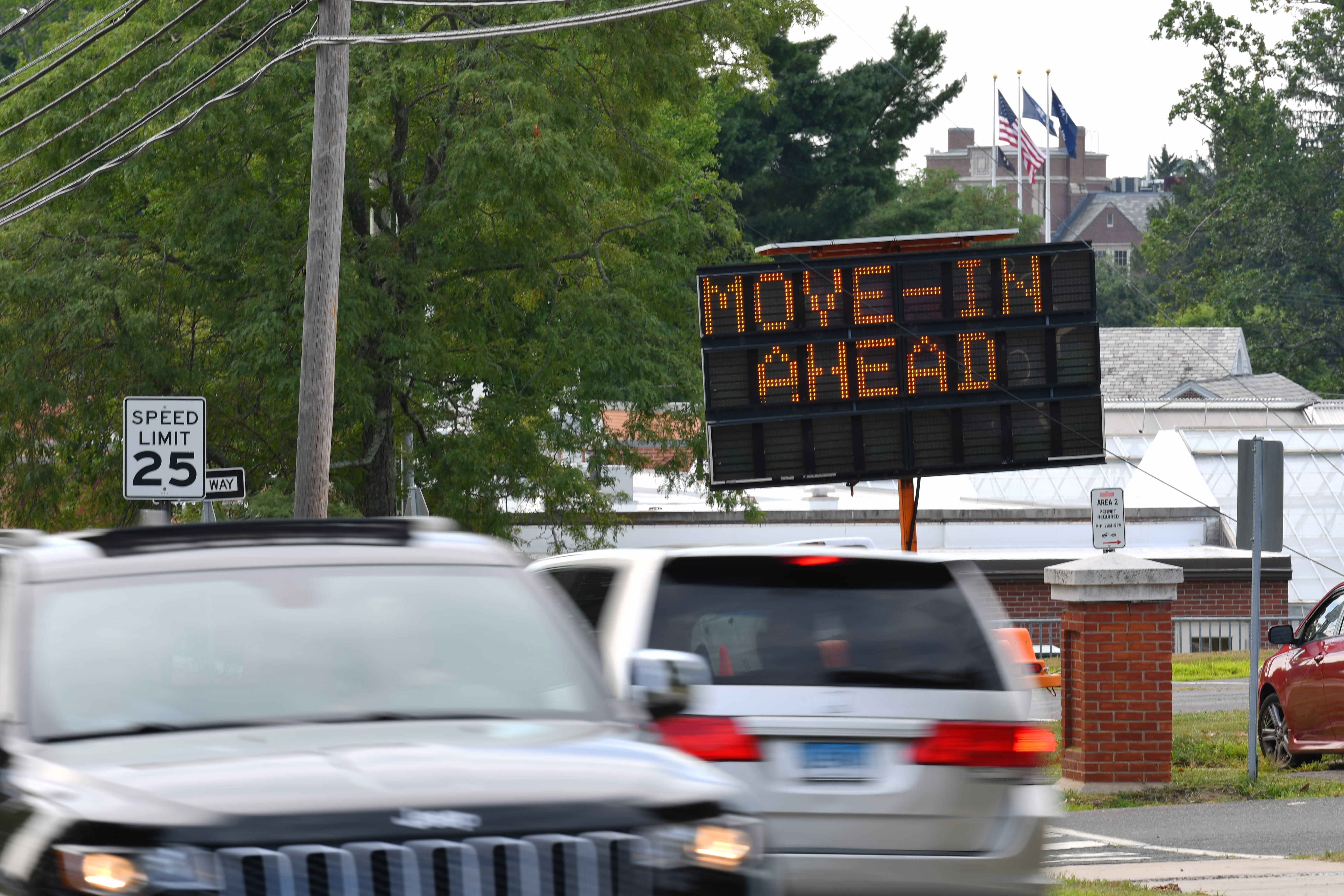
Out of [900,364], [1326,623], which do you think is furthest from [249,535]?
[1326,623]

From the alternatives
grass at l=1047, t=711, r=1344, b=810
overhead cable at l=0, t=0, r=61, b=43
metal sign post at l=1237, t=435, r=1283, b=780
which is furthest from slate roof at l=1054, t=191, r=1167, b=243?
metal sign post at l=1237, t=435, r=1283, b=780

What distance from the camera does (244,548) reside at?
17.4ft

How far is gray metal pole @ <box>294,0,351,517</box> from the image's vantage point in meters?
16.3

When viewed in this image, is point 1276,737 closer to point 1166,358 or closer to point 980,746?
point 980,746

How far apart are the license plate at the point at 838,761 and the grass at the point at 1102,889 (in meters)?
2.48

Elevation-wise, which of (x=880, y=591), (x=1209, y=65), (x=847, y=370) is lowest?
(x=880, y=591)

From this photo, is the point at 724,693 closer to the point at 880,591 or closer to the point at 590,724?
the point at 880,591

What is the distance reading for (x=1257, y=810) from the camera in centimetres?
1209

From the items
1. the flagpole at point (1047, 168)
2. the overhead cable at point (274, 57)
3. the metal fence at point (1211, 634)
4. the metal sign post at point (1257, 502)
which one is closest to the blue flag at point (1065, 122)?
the flagpole at point (1047, 168)

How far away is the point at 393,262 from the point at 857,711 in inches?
617

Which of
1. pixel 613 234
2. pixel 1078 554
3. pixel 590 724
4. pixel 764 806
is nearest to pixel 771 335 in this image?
pixel 613 234

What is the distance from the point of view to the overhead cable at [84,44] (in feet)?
63.4

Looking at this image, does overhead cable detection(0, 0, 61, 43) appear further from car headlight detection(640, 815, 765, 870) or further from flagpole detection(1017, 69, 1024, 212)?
flagpole detection(1017, 69, 1024, 212)

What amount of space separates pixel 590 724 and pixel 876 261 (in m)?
12.0
